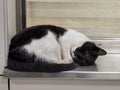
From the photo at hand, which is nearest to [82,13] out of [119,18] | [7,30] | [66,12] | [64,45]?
[66,12]

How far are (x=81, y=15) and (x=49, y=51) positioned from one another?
1.24ft

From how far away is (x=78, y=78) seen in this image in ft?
3.56

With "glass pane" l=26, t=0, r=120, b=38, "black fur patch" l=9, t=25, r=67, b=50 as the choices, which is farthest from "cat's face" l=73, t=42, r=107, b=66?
"glass pane" l=26, t=0, r=120, b=38

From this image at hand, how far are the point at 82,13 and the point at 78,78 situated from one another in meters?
0.46

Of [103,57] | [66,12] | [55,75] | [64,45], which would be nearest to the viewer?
[55,75]

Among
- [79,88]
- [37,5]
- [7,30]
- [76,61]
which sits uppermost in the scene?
[37,5]

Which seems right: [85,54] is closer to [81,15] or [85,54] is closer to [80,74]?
[80,74]

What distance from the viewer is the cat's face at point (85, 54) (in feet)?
3.85

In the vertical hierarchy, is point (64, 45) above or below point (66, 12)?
below

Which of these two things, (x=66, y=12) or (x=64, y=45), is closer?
(x=64, y=45)

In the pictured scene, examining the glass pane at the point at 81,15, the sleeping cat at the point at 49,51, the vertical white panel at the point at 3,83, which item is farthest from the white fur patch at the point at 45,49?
the glass pane at the point at 81,15

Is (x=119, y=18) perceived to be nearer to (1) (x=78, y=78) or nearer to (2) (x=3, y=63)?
(1) (x=78, y=78)

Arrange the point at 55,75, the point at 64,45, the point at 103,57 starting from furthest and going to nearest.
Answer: the point at 103,57, the point at 64,45, the point at 55,75

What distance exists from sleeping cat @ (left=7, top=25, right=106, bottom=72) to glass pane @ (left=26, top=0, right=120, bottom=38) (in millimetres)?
226
